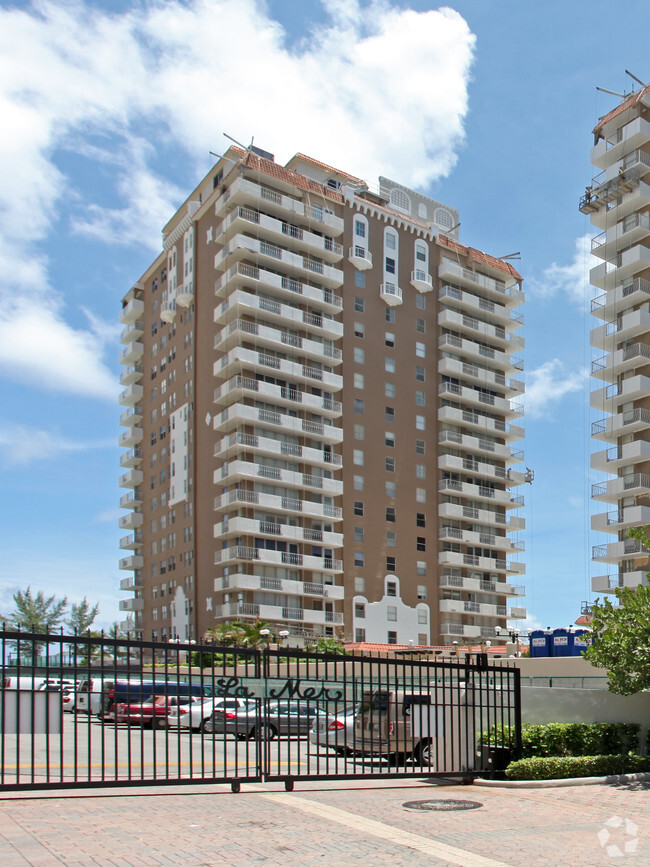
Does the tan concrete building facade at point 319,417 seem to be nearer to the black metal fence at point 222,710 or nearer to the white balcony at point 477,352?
the white balcony at point 477,352

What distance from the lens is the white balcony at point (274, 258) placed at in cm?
6662

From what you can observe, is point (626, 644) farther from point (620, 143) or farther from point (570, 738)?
point (620, 143)

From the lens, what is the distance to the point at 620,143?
60.8 m

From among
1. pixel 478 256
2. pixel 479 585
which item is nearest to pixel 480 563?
pixel 479 585

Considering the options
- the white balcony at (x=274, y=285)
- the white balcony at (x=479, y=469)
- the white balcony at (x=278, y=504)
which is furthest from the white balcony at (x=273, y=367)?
the white balcony at (x=479, y=469)

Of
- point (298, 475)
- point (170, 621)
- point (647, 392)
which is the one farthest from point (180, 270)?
point (647, 392)

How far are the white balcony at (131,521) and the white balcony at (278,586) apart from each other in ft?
64.1

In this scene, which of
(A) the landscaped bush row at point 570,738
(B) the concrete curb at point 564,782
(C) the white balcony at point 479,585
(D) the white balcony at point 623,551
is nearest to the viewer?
(B) the concrete curb at point 564,782

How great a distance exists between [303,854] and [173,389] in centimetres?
6876

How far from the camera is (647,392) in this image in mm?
58000

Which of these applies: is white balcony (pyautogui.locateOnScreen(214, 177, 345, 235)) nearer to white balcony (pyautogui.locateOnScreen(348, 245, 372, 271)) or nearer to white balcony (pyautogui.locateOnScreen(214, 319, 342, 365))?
white balcony (pyautogui.locateOnScreen(348, 245, 372, 271))

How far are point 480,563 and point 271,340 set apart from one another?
2643 centimetres

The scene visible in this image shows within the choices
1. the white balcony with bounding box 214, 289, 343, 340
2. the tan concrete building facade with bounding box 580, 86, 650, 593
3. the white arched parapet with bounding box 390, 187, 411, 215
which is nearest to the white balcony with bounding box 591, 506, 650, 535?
the tan concrete building facade with bounding box 580, 86, 650, 593

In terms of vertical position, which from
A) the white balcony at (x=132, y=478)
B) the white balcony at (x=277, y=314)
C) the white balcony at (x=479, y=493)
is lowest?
the white balcony at (x=479, y=493)
